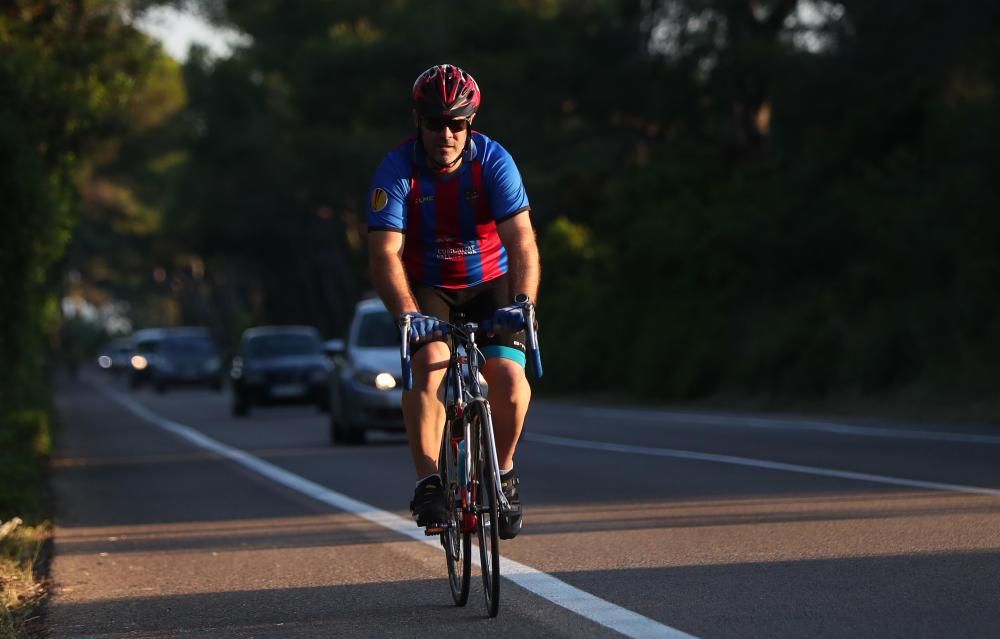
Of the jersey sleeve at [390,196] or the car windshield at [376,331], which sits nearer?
the jersey sleeve at [390,196]

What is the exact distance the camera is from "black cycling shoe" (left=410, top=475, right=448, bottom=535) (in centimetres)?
742

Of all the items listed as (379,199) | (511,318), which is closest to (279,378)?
(379,199)

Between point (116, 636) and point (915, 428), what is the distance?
13.0 meters

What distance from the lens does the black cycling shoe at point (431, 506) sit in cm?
742

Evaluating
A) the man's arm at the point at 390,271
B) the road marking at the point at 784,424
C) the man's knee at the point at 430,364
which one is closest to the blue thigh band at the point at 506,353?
the man's knee at the point at 430,364

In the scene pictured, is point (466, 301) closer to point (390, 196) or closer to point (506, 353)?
point (506, 353)

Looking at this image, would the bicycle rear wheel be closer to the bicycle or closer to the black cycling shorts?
the bicycle

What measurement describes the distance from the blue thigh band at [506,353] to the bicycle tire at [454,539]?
0.34m

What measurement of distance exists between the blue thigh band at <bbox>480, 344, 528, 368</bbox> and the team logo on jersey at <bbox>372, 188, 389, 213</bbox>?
690mm

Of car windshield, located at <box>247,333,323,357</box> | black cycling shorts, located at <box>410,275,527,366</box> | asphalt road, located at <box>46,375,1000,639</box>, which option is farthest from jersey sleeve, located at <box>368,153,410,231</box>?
car windshield, located at <box>247,333,323,357</box>

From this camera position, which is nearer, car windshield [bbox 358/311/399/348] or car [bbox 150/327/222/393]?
car windshield [bbox 358/311/399/348]

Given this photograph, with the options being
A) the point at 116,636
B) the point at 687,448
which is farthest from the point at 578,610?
the point at 687,448

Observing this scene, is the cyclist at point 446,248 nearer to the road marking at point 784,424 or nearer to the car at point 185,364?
the road marking at point 784,424

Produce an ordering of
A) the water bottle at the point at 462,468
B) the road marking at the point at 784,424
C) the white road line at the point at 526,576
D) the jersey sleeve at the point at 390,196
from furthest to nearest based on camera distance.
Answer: the road marking at the point at 784,424
the jersey sleeve at the point at 390,196
the water bottle at the point at 462,468
the white road line at the point at 526,576
